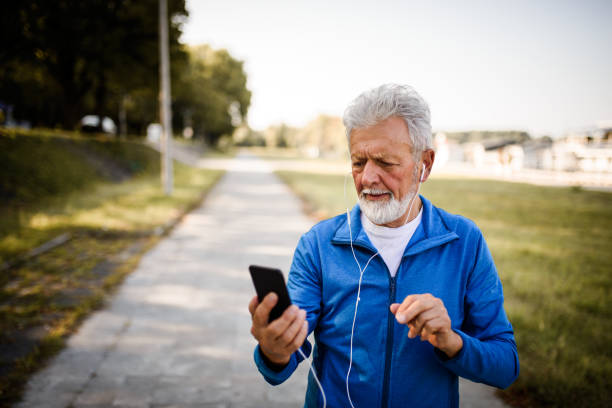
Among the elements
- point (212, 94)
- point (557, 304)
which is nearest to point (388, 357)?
point (557, 304)

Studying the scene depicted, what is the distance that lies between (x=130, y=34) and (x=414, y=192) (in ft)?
63.4

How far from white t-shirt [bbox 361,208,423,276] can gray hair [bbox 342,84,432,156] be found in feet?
1.31

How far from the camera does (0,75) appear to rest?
10875mm

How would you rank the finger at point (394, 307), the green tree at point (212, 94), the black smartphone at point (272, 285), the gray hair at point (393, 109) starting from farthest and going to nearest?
the green tree at point (212, 94) < the gray hair at point (393, 109) < the finger at point (394, 307) < the black smartphone at point (272, 285)

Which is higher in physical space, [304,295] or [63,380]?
[304,295]

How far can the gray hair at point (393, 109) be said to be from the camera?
1.53m

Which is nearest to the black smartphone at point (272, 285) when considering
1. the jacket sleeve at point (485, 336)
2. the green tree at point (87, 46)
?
the jacket sleeve at point (485, 336)

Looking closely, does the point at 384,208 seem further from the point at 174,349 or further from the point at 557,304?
the point at 557,304

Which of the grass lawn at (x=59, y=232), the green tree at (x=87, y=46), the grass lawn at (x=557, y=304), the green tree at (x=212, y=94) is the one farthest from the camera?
the green tree at (x=212, y=94)

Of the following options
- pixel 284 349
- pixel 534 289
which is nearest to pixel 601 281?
pixel 534 289

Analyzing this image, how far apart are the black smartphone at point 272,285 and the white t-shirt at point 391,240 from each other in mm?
627

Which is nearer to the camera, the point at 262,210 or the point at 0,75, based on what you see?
the point at 0,75

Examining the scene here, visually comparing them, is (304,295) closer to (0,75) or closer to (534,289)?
(534,289)

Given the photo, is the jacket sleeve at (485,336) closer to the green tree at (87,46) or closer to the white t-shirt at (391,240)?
the white t-shirt at (391,240)
